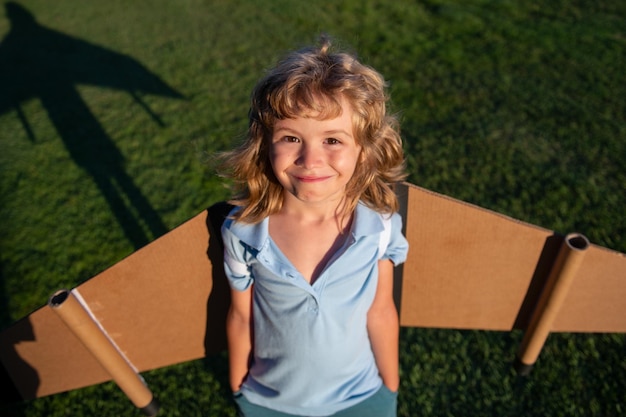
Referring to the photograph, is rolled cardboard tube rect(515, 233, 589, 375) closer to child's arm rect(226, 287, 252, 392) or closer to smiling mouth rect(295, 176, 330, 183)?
Result: smiling mouth rect(295, 176, 330, 183)

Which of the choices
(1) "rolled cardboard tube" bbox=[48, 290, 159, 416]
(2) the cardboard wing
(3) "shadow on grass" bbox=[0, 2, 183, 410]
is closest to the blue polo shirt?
(2) the cardboard wing

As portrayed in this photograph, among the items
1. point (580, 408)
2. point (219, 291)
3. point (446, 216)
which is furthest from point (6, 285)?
point (580, 408)

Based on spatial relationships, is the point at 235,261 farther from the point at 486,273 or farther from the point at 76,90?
the point at 76,90

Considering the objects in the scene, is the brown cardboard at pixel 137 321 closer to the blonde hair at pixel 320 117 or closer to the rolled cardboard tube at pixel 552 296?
the blonde hair at pixel 320 117

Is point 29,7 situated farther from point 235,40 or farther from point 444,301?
point 444,301

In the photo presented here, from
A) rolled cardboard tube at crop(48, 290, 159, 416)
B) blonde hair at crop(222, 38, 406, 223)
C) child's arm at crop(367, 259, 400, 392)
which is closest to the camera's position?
blonde hair at crop(222, 38, 406, 223)

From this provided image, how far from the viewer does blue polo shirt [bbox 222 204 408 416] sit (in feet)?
6.53

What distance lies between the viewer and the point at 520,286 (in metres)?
2.44

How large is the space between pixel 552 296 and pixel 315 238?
3.66ft

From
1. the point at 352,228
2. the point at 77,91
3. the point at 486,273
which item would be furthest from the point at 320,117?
the point at 77,91

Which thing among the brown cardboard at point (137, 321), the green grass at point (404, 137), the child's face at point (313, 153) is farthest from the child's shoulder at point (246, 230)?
the green grass at point (404, 137)

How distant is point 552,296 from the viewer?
7.52 ft

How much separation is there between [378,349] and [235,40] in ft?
18.0

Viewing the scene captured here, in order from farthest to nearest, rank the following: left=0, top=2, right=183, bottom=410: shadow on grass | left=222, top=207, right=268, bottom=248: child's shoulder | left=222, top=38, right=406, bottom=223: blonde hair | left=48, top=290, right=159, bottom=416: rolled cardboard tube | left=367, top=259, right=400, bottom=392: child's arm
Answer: left=0, top=2, right=183, bottom=410: shadow on grass < left=367, top=259, right=400, bottom=392: child's arm < left=48, top=290, right=159, bottom=416: rolled cardboard tube < left=222, top=207, right=268, bottom=248: child's shoulder < left=222, top=38, right=406, bottom=223: blonde hair
